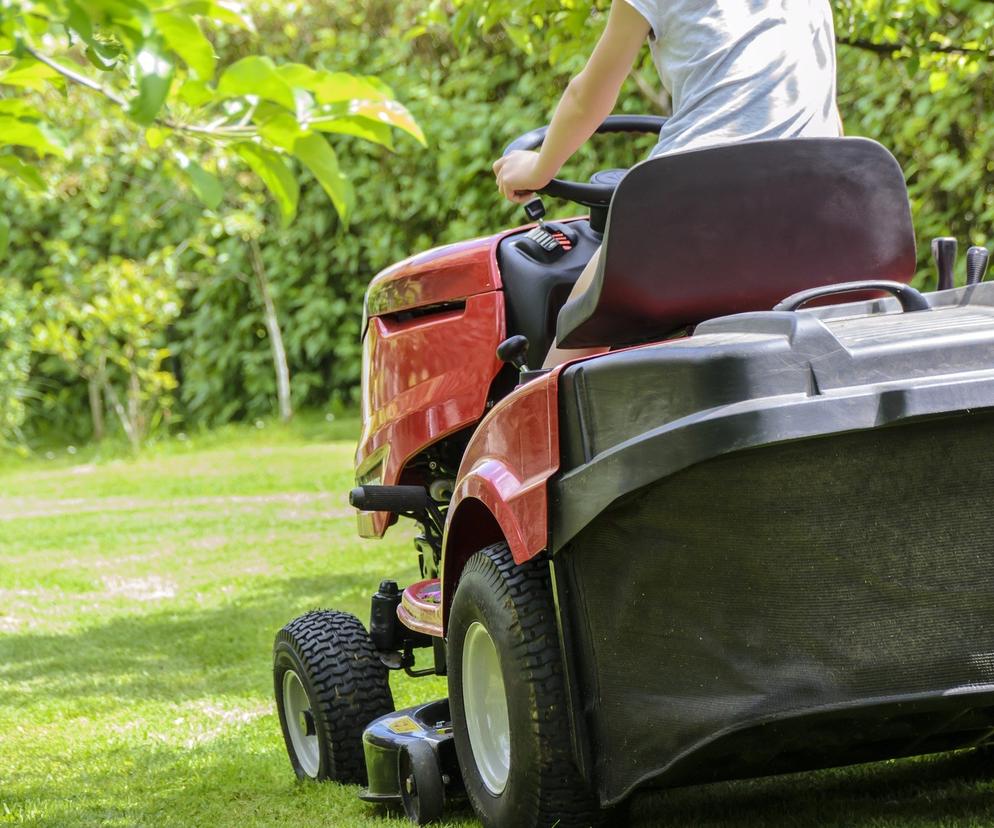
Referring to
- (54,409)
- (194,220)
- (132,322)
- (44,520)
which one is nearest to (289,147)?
(44,520)

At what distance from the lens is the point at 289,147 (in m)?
1.92

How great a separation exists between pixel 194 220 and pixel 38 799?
11.8 metres

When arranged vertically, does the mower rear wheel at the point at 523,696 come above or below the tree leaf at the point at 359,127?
below

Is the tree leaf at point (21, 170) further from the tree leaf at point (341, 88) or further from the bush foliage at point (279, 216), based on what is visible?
the bush foliage at point (279, 216)

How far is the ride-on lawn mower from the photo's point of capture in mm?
2086

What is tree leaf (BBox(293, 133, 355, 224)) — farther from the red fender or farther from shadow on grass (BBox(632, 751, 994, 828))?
shadow on grass (BBox(632, 751, 994, 828))

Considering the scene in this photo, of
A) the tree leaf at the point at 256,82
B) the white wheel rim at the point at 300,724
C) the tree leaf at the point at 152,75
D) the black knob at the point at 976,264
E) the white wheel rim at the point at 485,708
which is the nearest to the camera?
the tree leaf at the point at 152,75

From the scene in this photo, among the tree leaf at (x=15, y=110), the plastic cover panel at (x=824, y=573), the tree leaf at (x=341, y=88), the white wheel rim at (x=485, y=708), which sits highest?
the tree leaf at (x=15, y=110)

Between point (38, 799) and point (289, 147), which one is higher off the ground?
point (289, 147)

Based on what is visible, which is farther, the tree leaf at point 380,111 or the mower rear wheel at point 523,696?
the mower rear wheel at point 523,696

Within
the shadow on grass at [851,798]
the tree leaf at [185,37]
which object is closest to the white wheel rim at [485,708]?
the shadow on grass at [851,798]

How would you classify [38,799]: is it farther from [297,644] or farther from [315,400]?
[315,400]

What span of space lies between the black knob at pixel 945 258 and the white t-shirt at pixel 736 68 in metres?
0.30

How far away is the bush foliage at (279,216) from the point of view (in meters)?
11.9
